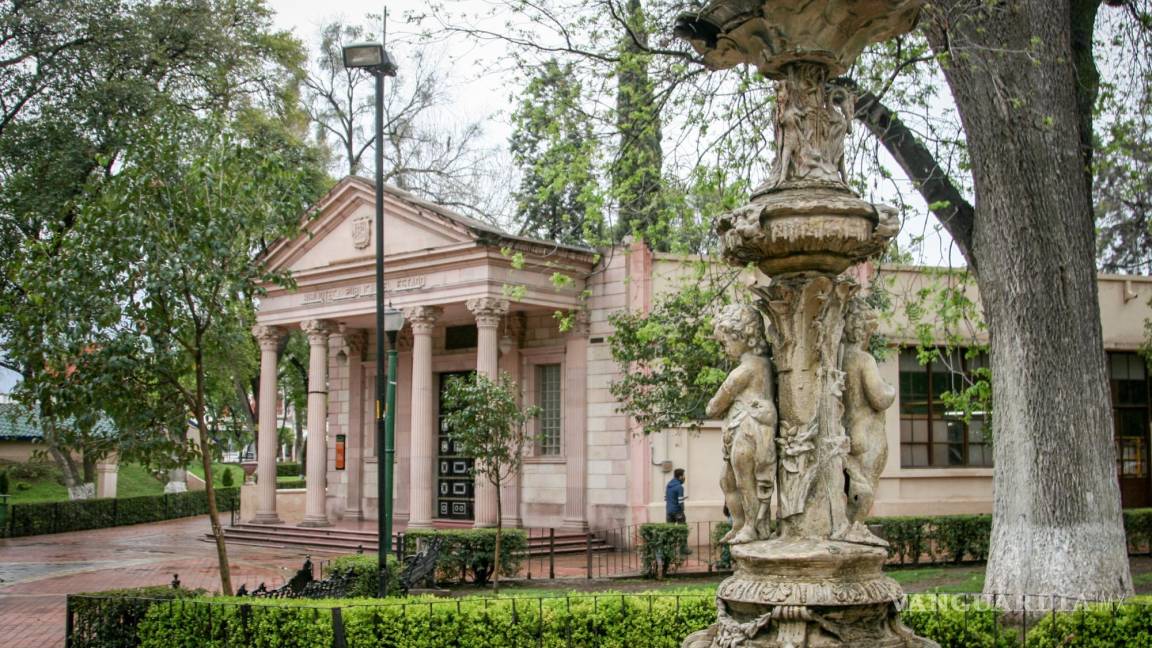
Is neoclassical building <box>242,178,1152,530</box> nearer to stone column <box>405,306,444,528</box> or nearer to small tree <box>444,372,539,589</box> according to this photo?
stone column <box>405,306,444,528</box>

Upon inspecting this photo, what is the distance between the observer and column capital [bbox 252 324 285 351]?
26859 millimetres

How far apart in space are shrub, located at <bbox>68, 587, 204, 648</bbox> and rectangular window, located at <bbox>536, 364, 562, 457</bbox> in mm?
13950

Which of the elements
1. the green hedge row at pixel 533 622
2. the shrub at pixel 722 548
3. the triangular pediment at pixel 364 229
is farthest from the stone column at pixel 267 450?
the green hedge row at pixel 533 622

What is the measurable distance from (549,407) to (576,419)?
4.30ft

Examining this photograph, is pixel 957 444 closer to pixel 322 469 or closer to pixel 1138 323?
pixel 1138 323

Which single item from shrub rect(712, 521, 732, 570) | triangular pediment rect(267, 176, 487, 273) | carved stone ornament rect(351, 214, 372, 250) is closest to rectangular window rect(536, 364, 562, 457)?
triangular pediment rect(267, 176, 487, 273)

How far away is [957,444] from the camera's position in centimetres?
2486

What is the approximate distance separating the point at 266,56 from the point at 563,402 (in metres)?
14.2

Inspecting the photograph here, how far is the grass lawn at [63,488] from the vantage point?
3878 cm

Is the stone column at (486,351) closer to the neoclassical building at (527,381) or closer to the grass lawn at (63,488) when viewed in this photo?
the neoclassical building at (527,381)

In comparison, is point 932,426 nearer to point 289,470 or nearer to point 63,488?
point 63,488

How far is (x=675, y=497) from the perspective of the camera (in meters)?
19.7

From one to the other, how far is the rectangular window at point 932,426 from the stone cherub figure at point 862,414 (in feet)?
60.6

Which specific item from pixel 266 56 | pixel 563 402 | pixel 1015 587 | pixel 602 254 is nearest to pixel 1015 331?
pixel 1015 587
